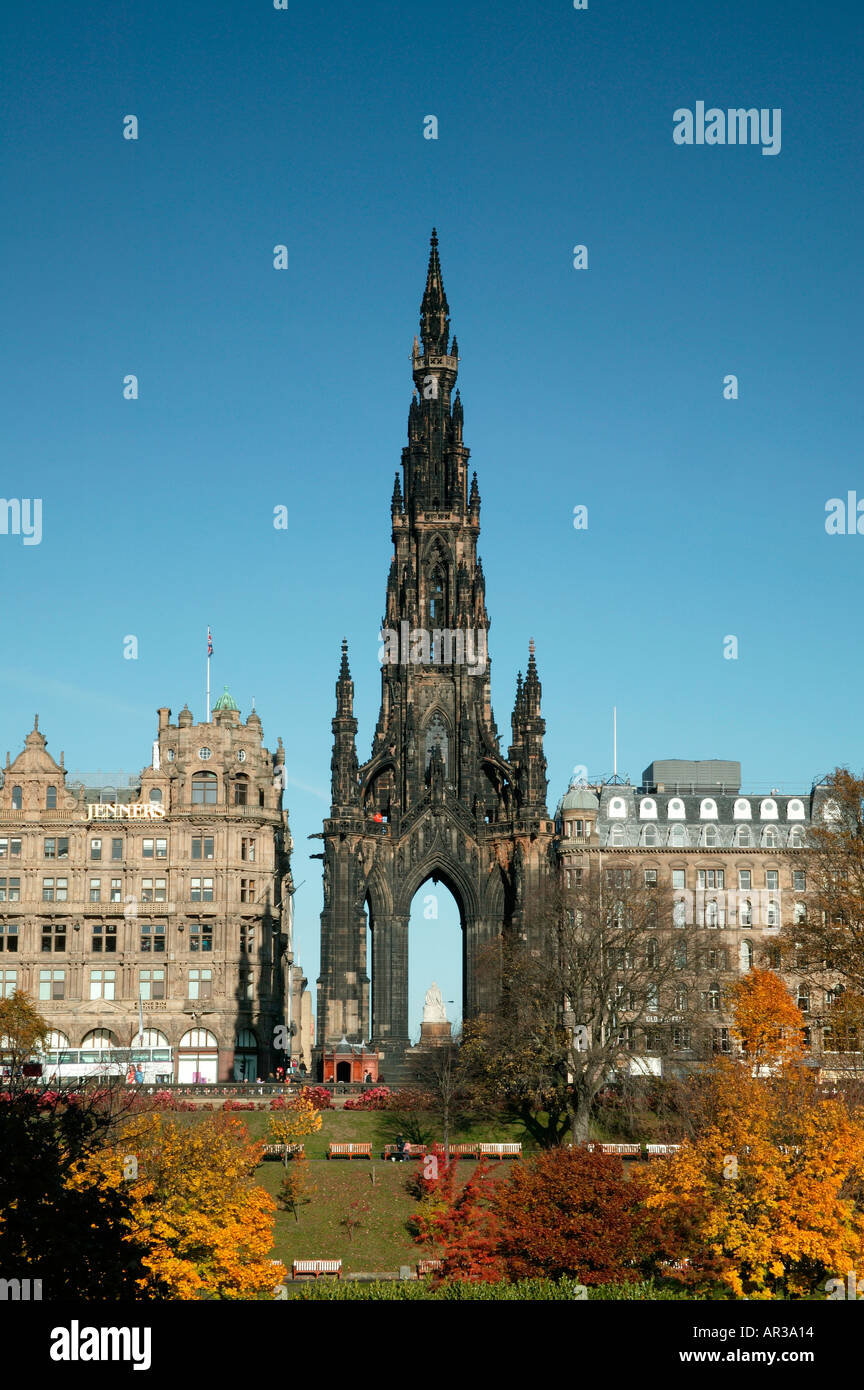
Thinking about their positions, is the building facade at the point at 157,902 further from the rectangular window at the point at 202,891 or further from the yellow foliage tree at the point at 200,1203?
the yellow foliage tree at the point at 200,1203

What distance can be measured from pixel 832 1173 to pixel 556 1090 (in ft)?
108

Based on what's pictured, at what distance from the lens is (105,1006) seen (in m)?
111

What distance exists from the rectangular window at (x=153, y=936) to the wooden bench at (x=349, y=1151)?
33121 millimetres

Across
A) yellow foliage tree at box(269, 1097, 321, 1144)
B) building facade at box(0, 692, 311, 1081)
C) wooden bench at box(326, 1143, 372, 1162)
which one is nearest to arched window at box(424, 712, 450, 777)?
building facade at box(0, 692, 311, 1081)

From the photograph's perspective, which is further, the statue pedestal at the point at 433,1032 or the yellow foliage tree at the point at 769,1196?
the statue pedestal at the point at 433,1032

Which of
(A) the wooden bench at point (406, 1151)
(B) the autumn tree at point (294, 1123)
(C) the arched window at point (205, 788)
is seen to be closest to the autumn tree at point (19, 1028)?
(B) the autumn tree at point (294, 1123)

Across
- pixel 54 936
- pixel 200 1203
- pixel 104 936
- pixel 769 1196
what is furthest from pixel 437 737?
pixel 769 1196

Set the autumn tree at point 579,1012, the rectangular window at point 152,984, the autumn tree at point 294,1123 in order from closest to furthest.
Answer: the autumn tree at point 294,1123
the autumn tree at point 579,1012
the rectangular window at point 152,984

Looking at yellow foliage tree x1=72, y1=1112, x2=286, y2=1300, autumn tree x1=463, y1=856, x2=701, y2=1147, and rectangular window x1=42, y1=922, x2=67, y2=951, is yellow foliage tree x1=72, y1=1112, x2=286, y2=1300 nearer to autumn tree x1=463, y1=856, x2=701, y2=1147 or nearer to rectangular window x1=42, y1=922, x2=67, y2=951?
autumn tree x1=463, y1=856, x2=701, y2=1147

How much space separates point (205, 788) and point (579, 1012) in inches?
1448

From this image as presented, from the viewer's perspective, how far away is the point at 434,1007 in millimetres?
119438

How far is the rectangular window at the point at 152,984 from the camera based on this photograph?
112 metres

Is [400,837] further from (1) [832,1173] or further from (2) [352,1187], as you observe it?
(1) [832,1173]

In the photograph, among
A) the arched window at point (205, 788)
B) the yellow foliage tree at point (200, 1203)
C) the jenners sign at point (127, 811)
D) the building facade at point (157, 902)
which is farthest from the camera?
the arched window at point (205, 788)
